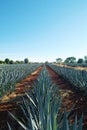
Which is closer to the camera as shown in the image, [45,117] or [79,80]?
[45,117]

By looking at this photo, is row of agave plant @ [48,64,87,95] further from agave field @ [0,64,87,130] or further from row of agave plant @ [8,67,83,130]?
row of agave plant @ [8,67,83,130]

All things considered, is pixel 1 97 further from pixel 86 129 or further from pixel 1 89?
pixel 86 129

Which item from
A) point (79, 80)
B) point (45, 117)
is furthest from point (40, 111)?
point (79, 80)

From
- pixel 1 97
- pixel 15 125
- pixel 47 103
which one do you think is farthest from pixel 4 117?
pixel 47 103

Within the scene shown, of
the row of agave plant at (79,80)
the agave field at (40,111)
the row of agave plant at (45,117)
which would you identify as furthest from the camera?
the row of agave plant at (79,80)

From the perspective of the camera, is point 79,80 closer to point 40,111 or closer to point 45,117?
point 45,117

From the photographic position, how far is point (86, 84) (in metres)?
9.76

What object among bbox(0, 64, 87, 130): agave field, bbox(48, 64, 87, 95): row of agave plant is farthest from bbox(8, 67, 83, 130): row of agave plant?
bbox(48, 64, 87, 95): row of agave plant

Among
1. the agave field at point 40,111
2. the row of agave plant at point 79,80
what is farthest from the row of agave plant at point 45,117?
the row of agave plant at point 79,80

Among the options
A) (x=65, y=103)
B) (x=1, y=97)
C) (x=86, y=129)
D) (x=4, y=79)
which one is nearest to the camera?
(x=86, y=129)

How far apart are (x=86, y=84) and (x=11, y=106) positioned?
3265 mm

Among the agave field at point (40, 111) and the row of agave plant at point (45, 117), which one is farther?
the agave field at point (40, 111)

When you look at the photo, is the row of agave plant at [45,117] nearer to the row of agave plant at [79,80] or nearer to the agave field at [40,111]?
the agave field at [40,111]

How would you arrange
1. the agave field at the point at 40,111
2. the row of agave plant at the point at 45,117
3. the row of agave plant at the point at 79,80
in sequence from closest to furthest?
the row of agave plant at the point at 45,117 → the agave field at the point at 40,111 → the row of agave plant at the point at 79,80
